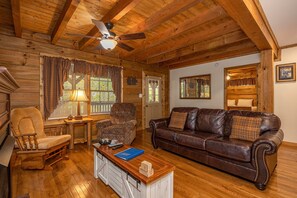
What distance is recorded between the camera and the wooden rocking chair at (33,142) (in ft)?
7.84

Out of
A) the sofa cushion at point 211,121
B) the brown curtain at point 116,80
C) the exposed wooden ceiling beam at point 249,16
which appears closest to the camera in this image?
the exposed wooden ceiling beam at point 249,16

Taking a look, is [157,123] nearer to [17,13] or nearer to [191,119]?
[191,119]

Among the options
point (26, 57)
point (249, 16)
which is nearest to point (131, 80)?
point (26, 57)

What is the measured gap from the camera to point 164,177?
1599mm

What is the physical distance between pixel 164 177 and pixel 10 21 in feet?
12.8

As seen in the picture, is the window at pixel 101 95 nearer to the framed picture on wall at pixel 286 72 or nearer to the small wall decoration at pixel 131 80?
the small wall decoration at pixel 131 80

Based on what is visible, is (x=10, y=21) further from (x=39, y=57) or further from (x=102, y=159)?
(x=102, y=159)

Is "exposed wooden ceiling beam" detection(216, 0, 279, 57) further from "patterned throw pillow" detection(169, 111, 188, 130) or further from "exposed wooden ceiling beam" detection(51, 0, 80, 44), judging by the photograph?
"patterned throw pillow" detection(169, 111, 188, 130)

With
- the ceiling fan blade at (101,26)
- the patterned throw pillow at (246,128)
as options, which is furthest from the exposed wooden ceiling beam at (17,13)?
the patterned throw pillow at (246,128)

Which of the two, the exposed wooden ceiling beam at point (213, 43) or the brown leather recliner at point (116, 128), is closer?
the exposed wooden ceiling beam at point (213, 43)

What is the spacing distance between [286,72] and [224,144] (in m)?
2.97

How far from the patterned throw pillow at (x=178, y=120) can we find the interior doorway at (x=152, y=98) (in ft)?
6.46

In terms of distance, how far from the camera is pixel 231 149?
7.35 ft

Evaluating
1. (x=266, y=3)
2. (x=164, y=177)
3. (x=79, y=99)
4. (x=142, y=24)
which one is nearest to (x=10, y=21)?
(x=79, y=99)
